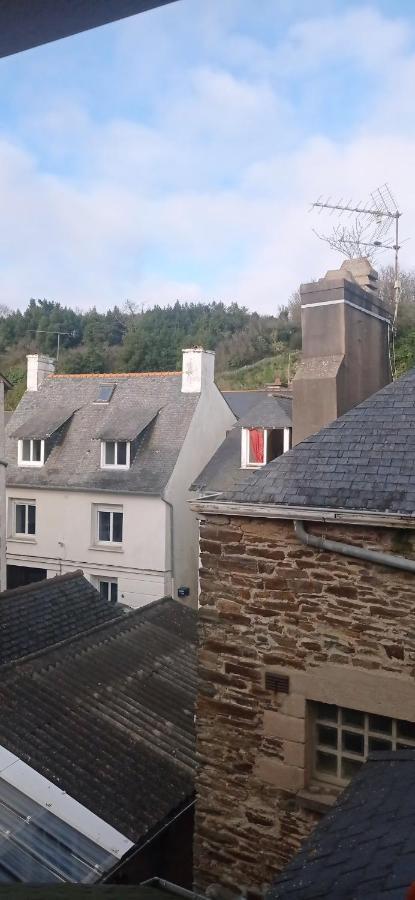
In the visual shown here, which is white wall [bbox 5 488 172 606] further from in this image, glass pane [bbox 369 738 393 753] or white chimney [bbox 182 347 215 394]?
glass pane [bbox 369 738 393 753]

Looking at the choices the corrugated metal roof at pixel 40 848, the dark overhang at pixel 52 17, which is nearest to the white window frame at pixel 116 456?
the corrugated metal roof at pixel 40 848

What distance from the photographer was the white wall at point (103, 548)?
17219mm

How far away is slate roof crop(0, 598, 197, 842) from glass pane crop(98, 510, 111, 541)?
27.0ft

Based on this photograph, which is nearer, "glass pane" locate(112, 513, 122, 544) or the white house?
the white house

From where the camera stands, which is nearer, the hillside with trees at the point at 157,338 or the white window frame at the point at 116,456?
the white window frame at the point at 116,456

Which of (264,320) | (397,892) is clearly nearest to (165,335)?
(264,320)

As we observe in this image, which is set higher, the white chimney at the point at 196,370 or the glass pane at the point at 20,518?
the white chimney at the point at 196,370

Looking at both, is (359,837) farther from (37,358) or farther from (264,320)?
(264,320)

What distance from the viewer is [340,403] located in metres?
7.00

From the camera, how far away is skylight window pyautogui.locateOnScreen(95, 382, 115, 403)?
2036 cm

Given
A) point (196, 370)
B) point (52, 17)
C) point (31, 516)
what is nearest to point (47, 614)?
point (31, 516)

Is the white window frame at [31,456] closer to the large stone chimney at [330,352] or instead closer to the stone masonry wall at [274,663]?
the large stone chimney at [330,352]

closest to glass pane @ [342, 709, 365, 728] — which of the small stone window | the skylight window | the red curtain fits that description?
the small stone window

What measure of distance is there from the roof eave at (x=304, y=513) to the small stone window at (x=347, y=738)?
5.02 ft
